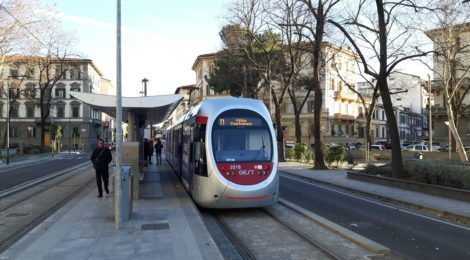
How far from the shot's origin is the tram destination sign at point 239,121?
1053 centimetres

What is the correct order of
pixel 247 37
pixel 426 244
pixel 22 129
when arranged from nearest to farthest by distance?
pixel 426 244 → pixel 247 37 → pixel 22 129

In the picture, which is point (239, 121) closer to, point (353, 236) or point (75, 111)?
point (353, 236)

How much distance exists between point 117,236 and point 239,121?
173 inches

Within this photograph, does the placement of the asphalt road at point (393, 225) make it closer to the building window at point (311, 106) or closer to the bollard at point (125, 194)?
the bollard at point (125, 194)

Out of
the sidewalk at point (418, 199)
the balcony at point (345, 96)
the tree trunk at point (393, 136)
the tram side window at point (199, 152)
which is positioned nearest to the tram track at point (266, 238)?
the tram side window at point (199, 152)

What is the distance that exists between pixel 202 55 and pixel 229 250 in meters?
70.8

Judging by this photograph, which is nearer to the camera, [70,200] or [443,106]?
[70,200]

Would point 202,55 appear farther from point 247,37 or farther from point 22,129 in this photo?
point 247,37

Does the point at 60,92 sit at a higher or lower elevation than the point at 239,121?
higher

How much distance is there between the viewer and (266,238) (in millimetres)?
8109

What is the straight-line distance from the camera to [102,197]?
1265cm

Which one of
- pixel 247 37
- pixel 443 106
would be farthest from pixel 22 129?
pixel 443 106

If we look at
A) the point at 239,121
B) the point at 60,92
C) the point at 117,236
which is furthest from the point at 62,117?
the point at 117,236

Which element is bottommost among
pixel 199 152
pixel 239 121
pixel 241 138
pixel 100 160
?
pixel 100 160
